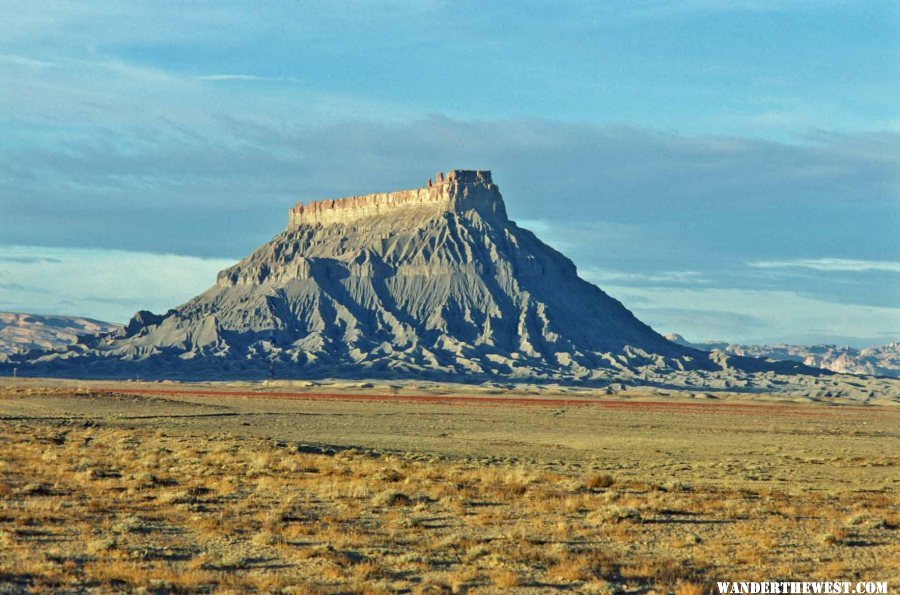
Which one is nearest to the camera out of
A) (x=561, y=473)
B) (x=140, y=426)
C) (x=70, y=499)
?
(x=70, y=499)

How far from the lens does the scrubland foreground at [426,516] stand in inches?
690

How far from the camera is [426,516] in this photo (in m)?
24.1

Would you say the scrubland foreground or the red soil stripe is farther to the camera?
the red soil stripe

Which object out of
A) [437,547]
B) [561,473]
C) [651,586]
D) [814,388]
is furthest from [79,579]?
[814,388]

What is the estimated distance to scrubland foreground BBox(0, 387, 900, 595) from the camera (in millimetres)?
17531

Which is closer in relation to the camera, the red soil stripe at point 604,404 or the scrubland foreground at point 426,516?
the scrubland foreground at point 426,516

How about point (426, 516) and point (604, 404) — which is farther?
point (604, 404)

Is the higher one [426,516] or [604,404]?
[604,404]

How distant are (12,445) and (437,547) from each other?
26.1m

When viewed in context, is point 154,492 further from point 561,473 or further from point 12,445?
point 12,445

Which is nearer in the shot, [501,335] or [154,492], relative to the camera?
[154,492]

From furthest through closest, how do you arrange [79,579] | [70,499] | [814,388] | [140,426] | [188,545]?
1. [814,388]
2. [140,426]
3. [70,499]
4. [188,545]
5. [79,579]

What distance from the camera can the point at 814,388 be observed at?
174750 mm

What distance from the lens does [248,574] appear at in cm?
1741
